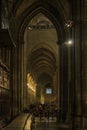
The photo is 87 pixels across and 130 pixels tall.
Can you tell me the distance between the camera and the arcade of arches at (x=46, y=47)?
827 inches

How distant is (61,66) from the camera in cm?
3606

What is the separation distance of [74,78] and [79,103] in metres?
1.50

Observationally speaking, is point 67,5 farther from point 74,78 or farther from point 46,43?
point 46,43

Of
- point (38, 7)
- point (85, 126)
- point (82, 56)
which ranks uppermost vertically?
point (38, 7)

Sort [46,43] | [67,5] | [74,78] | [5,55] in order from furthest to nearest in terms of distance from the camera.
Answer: [46,43]
[67,5]
[5,55]
[74,78]

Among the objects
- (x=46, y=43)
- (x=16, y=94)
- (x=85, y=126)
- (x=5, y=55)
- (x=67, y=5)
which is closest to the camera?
(x=85, y=126)

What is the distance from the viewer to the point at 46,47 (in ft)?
163

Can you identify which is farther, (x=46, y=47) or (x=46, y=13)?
(x=46, y=47)

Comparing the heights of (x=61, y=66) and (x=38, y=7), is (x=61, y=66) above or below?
below

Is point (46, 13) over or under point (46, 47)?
over

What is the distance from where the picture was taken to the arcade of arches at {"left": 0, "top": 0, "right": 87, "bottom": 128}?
2102cm

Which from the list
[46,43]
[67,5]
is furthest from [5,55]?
[46,43]

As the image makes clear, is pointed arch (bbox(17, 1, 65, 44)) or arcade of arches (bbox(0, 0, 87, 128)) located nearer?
arcade of arches (bbox(0, 0, 87, 128))

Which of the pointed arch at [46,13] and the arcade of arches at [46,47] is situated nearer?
the arcade of arches at [46,47]
